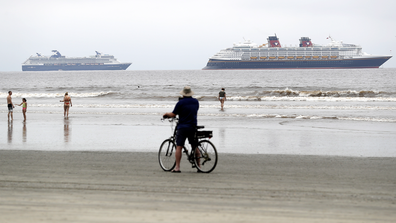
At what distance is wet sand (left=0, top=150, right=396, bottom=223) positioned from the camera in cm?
454

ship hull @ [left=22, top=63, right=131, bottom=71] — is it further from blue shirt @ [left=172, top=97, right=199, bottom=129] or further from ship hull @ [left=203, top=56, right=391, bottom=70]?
blue shirt @ [left=172, top=97, right=199, bottom=129]

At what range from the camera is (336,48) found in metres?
140

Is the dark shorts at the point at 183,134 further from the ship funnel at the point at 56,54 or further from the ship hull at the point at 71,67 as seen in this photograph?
the ship funnel at the point at 56,54

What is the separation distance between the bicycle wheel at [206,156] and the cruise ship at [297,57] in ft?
441

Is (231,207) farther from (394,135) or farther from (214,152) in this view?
(394,135)

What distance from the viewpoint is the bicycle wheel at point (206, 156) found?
696 centimetres

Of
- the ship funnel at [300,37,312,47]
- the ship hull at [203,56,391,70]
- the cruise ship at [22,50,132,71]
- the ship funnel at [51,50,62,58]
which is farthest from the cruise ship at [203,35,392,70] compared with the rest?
the ship funnel at [51,50,62,58]

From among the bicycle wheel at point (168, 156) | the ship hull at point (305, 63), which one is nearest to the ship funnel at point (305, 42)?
the ship hull at point (305, 63)

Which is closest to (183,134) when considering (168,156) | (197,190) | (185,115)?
(185,115)

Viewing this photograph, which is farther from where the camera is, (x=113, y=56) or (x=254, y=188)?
(x=113, y=56)

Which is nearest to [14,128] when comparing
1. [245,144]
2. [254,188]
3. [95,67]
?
[245,144]

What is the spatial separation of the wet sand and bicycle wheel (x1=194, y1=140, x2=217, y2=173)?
0.60 feet

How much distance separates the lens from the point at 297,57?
13988cm

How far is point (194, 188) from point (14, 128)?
37.4 ft
